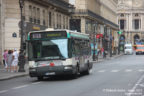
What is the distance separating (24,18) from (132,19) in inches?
5424

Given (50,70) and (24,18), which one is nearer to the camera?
(50,70)

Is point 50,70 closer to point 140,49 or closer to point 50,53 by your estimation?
point 50,53

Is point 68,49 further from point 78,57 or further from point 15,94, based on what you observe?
point 15,94

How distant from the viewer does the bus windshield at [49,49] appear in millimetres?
25047

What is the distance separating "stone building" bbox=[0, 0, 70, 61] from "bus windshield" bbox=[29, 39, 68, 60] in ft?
59.0

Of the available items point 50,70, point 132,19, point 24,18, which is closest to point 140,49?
point 24,18

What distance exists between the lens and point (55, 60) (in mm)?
24938

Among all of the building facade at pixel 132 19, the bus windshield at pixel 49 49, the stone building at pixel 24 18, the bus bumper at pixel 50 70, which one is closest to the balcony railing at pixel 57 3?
the stone building at pixel 24 18

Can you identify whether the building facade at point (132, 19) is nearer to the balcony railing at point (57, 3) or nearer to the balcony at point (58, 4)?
the balcony at point (58, 4)

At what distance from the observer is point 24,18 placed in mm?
48625

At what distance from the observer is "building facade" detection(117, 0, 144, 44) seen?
595 feet

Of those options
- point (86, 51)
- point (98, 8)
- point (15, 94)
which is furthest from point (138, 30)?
point (15, 94)

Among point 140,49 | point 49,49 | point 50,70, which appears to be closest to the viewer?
point 50,70

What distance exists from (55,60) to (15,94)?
762 cm
